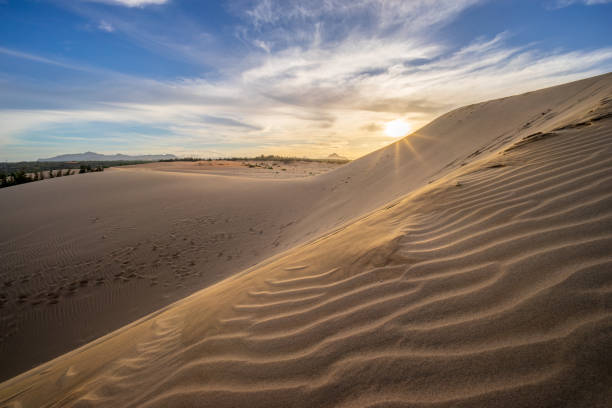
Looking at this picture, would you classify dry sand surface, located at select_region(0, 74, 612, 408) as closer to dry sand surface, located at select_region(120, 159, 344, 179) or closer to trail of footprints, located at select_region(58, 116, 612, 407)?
trail of footprints, located at select_region(58, 116, 612, 407)

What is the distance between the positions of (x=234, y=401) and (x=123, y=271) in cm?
513

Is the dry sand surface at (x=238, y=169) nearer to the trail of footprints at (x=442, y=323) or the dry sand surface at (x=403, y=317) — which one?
the dry sand surface at (x=403, y=317)

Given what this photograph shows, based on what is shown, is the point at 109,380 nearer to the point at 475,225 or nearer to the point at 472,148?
the point at 475,225

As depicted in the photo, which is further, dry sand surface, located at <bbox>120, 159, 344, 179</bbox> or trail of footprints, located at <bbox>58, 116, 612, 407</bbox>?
dry sand surface, located at <bbox>120, 159, 344, 179</bbox>

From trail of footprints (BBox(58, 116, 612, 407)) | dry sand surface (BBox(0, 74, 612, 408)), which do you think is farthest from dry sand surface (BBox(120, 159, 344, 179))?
trail of footprints (BBox(58, 116, 612, 407))

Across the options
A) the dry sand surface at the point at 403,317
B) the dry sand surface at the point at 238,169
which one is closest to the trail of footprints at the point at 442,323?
the dry sand surface at the point at 403,317

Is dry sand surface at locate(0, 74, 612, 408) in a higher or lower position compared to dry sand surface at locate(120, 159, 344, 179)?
Result: lower

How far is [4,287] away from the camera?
15.1 ft

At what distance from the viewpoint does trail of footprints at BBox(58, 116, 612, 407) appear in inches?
43.4

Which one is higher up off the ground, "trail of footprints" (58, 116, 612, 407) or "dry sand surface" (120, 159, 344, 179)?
"dry sand surface" (120, 159, 344, 179)

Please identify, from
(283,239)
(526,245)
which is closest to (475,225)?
(526,245)

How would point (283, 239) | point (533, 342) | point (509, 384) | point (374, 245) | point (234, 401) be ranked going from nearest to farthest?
point (509, 384) < point (533, 342) < point (234, 401) < point (374, 245) < point (283, 239)

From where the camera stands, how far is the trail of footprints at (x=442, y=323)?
1102mm

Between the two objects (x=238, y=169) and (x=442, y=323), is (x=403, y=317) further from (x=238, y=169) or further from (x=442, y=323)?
(x=238, y=169)
